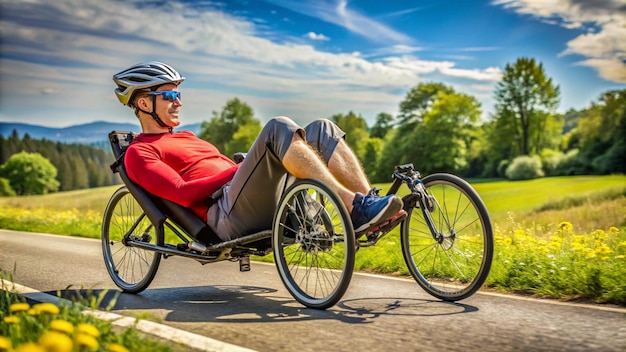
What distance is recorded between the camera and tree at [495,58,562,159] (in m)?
69.4

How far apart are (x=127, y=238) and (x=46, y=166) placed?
3709 inches

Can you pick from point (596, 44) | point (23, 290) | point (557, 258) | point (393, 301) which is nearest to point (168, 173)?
point (23, 290)

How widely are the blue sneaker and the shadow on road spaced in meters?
0.57

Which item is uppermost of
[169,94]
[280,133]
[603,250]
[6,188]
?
[169,94]

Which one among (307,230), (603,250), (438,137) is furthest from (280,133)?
(438,137)

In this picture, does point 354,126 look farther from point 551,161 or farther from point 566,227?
point 566,227

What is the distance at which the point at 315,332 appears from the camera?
373cm

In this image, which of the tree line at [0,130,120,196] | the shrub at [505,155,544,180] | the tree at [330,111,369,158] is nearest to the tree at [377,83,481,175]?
the shrub at [505,155,544,180]

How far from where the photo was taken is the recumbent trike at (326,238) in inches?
169

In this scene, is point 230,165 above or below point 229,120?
below

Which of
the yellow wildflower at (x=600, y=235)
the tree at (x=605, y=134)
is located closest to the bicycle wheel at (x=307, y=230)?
the yellow wildflower at (x=600, y=235)

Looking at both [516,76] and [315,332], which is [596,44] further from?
[315,332]

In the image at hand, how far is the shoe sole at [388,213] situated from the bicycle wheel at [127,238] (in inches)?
72.2

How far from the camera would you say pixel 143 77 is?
18.3ft
